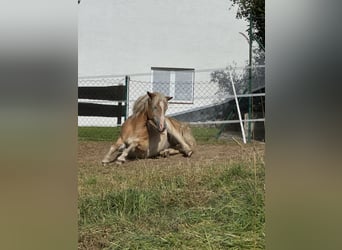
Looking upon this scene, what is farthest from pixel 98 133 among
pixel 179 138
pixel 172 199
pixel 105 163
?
pixel 172 199

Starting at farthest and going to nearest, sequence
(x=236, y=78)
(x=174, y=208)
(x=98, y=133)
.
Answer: (x=236, y=78) → (x=98, y=133) → (x=174, y=208)

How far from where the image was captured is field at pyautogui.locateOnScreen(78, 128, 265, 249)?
1.68 meters

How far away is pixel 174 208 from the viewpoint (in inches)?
75.9

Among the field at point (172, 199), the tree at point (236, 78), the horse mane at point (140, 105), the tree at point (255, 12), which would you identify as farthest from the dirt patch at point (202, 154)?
the tree at point (255, 12)

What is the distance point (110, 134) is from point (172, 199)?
69 centimetres

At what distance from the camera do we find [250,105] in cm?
271

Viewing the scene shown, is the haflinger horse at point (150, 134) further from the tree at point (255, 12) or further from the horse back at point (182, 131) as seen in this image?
the tree at point (255, 12)

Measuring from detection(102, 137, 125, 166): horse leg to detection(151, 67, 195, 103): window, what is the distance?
368 mm

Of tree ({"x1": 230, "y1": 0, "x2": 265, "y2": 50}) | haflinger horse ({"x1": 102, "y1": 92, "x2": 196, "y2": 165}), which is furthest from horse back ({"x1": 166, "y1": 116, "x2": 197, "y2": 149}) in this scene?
tree ({"x1": 230, "y1": 0, "x2": 265, "y2": 50})

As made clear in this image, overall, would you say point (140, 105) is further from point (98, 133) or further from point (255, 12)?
point (255, 12)
